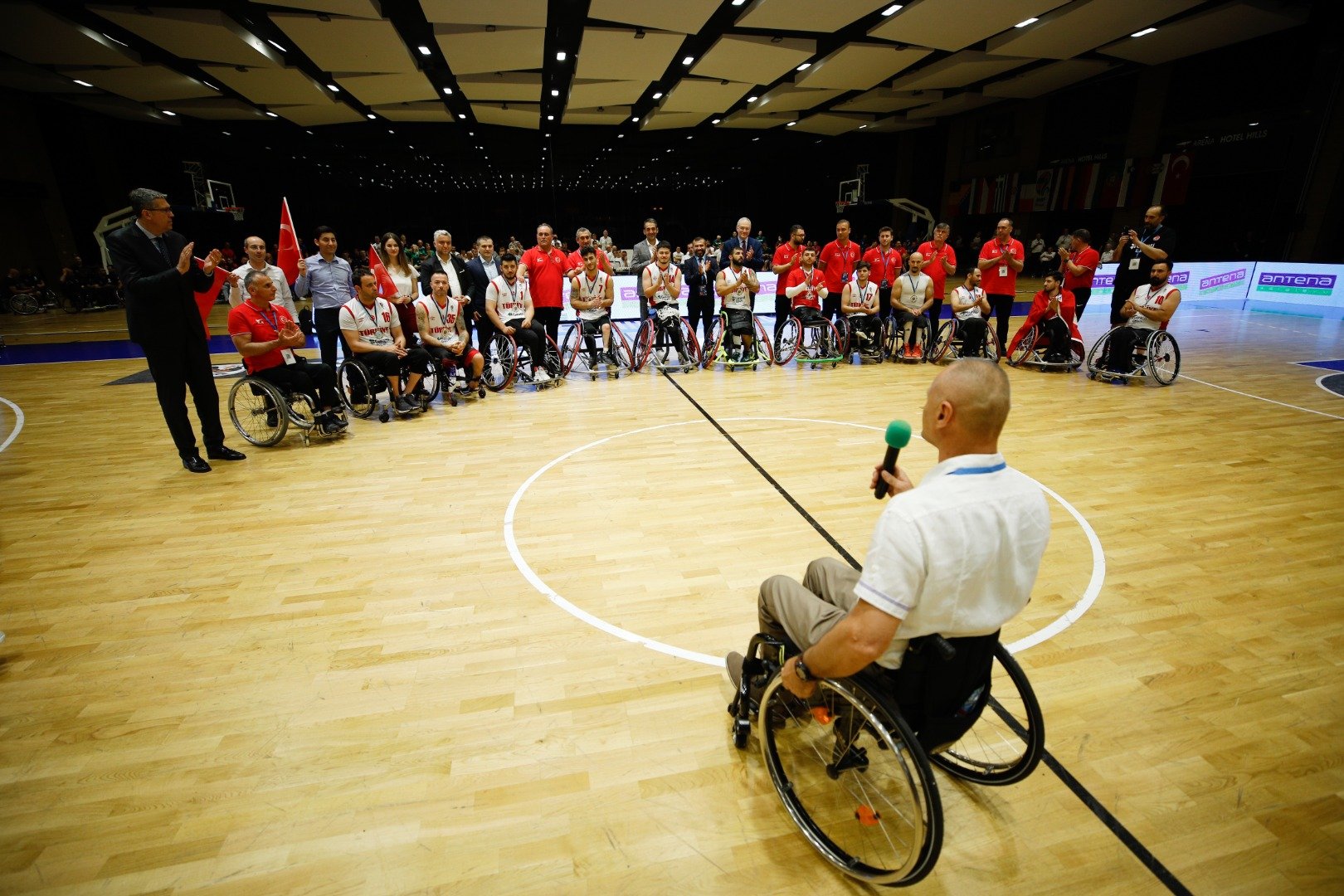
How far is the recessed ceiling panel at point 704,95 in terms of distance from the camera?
12.4m

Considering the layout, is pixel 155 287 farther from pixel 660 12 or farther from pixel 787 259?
pixel 660 12

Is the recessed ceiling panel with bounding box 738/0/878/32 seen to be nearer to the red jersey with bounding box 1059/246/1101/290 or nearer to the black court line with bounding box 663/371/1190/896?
the red jersey with bounding box 1059/246/1101/290

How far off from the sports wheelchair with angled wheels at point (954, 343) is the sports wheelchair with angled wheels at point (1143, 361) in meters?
0.99

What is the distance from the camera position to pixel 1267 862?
60.3 inches

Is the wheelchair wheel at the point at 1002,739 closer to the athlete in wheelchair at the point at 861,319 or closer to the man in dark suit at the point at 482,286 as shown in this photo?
the athlete in wheelchair at the point at 861,319

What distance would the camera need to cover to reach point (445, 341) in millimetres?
5816

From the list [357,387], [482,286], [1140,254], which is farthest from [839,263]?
[357,387]

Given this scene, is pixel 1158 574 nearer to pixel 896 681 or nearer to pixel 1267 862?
pixel 1267 862

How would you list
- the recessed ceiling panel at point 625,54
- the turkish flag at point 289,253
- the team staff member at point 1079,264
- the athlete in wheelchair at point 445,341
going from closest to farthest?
the turkish flag at point 289,253 < the athlete in wheelchair at point 445,341 < the team staff member at point 1079,264 < the recessed ceiling panel at point 625,54

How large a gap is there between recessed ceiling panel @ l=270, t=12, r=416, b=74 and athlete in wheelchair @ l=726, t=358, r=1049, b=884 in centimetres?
1024

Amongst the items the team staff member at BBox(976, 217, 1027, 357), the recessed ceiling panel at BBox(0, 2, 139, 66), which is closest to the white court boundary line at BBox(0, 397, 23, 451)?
the recessed ceiling panel at BBox(0, 2, 139, 66)


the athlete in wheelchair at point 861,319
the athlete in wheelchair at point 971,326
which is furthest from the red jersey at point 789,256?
the athlete in wheelchair at point 971,326

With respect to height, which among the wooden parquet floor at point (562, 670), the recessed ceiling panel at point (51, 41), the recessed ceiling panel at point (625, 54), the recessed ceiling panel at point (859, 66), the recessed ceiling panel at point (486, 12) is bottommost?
the wooden parquet floor at point (562, 670)

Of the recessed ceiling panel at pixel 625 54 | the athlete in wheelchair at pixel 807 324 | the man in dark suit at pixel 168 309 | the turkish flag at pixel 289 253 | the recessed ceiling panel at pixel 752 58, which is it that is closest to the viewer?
the man in dark suit at pixel 168 309
